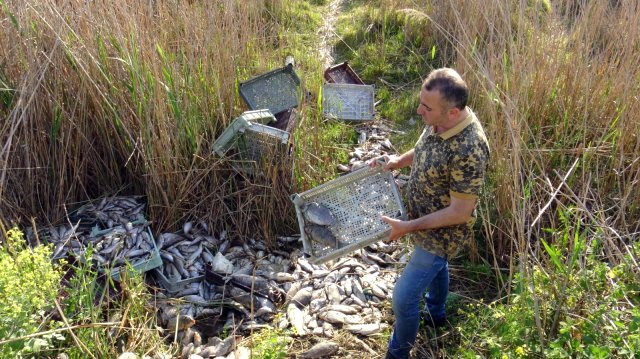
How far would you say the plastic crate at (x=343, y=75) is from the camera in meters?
5.43

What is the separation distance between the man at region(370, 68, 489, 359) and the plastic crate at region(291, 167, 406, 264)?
0.44 meters

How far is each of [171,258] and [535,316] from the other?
7.10ft

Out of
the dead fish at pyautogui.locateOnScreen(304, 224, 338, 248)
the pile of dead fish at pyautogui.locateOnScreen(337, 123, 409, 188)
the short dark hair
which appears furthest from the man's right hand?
the pile of dead fish at pyautogui.locateOnScreen(337, 123, 409, 188)

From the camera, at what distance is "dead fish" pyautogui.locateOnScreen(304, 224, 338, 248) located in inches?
122

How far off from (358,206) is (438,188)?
85 centimetres

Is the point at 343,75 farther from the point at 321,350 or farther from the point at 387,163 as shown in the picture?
the point at 321,350

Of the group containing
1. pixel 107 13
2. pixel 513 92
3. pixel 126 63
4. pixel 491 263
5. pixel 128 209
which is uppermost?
pixel 107 13

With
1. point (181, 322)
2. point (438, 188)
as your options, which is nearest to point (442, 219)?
point (438, 188)

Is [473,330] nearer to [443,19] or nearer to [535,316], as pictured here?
[535,316]

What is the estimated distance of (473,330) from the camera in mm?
2875

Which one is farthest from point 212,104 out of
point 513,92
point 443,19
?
point 443,19

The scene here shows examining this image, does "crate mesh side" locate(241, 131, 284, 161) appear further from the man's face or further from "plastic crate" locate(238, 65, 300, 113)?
the man's face

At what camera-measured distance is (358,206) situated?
329 cm

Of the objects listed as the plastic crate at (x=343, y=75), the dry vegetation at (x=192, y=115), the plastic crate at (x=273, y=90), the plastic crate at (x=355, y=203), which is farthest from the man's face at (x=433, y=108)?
the plastic crate at (x=343, y=75)
